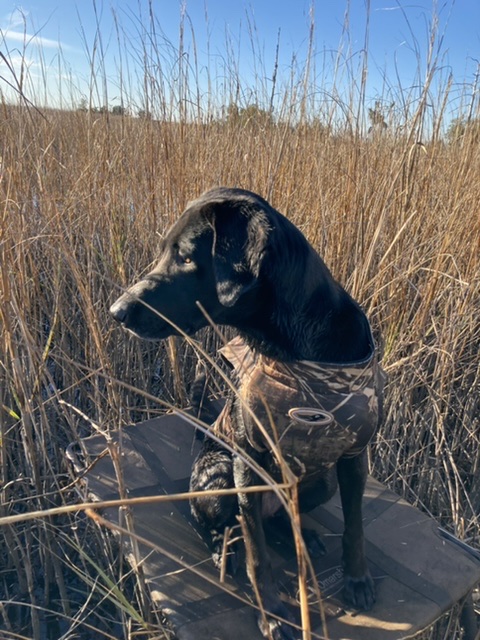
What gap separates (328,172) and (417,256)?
0.63m

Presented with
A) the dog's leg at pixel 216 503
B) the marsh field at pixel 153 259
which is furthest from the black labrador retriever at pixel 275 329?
the marsh field at pixel 153 259

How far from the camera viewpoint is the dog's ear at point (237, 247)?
3.67ft

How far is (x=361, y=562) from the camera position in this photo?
1.33 meters

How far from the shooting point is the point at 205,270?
1.27 meters

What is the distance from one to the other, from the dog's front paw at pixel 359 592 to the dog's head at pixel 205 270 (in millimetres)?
705

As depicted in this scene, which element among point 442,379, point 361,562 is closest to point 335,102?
point 442,379

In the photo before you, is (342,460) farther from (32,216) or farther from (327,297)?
(32,216)

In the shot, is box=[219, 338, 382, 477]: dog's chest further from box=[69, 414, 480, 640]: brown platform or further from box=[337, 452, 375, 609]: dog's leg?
box=[69, 414, 480, 640]: brown platform

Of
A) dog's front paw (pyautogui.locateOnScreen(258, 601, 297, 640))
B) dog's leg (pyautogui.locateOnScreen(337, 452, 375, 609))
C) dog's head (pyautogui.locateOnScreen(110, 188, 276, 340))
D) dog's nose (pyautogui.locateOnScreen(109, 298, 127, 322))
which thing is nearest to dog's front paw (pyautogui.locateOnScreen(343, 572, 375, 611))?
dog's leg (pyautogui.locateOnScreen(337, 452, 375, 609))

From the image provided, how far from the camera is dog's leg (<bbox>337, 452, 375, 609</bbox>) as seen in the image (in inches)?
51.8

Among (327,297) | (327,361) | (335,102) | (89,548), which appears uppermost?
(335,102)

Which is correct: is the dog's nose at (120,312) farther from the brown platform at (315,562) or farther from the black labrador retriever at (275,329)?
the brown platform at (315,562)

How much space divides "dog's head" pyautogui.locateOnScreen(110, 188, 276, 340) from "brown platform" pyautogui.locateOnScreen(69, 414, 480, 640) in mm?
320

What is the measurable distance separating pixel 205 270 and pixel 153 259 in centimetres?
114
